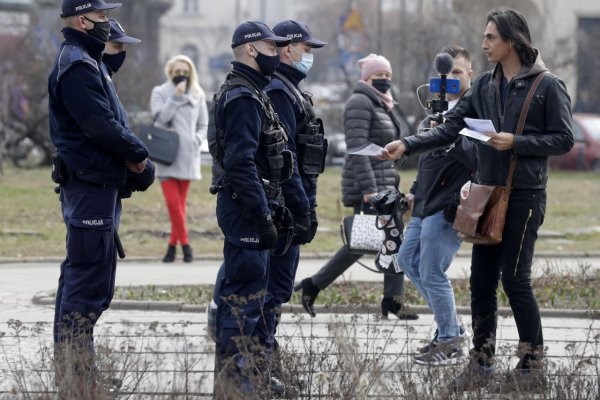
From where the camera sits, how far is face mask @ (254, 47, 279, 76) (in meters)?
7.16

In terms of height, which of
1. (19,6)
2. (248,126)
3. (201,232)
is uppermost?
(19,6)

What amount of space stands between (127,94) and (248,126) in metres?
21.2

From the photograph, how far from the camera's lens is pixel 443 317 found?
8.39 m

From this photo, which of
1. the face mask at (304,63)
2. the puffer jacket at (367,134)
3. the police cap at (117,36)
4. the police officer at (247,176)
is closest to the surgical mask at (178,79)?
the puffer jacket at (367,134)

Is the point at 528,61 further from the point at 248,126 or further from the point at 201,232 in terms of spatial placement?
the point at 201,232

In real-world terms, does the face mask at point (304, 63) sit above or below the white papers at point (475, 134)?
above

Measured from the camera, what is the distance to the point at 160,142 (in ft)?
42.3

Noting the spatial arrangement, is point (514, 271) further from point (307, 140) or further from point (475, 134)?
point (307, 140)

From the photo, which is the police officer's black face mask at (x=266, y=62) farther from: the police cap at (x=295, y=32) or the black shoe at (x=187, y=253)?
the black shoe at (x=187, y=253)

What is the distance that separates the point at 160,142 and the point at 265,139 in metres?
5.92

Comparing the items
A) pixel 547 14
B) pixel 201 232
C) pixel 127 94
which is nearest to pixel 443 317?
pixel 201 232

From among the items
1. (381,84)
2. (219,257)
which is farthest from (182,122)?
(381,84)

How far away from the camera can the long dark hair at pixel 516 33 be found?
732 centimetres

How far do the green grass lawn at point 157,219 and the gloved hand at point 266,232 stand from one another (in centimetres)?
708
